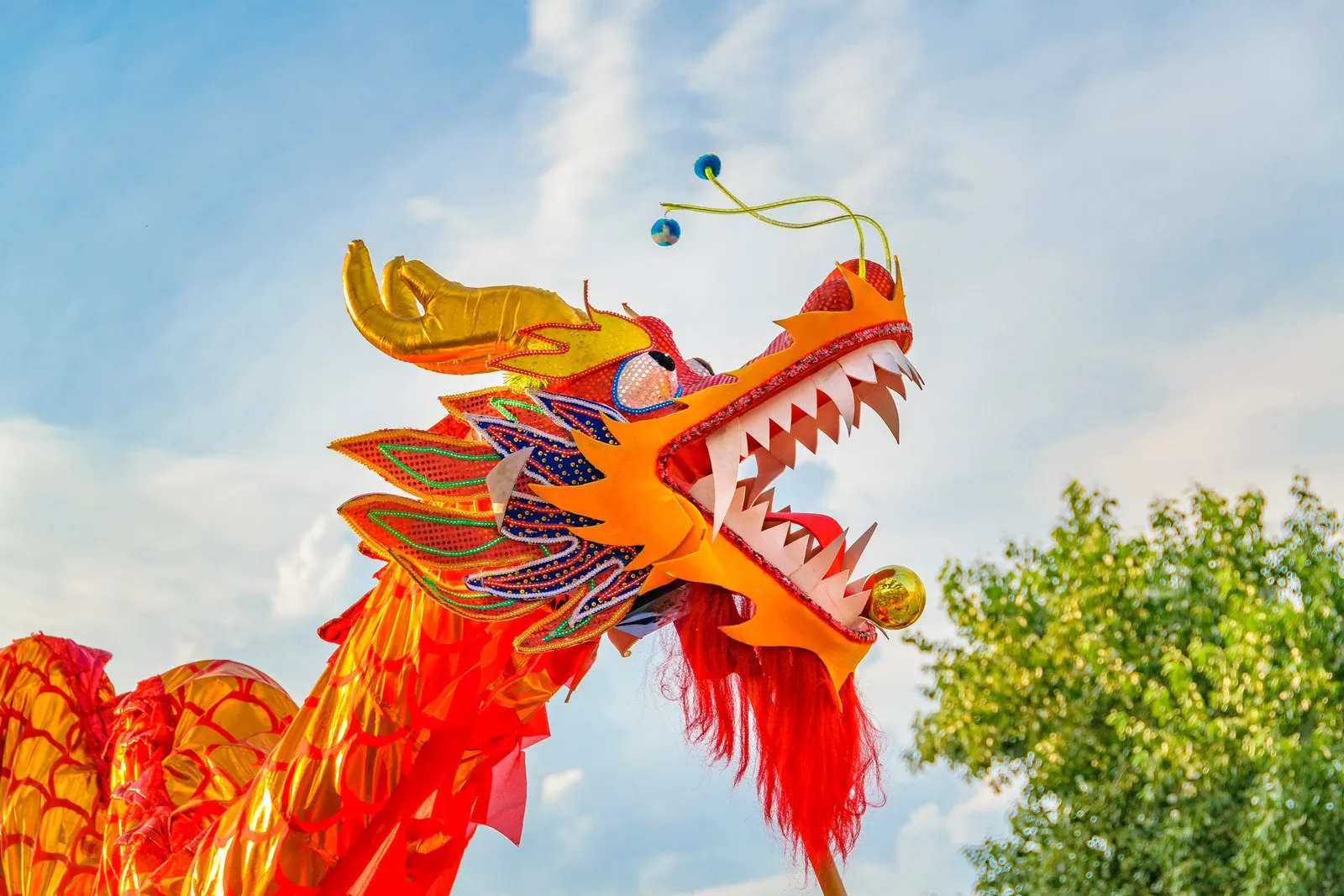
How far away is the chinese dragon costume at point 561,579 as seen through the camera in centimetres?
212

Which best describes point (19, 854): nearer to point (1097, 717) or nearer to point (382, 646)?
point (382, 646)

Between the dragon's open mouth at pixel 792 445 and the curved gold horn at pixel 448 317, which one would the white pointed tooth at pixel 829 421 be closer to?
the dragon's open mouth at pixel 792 445

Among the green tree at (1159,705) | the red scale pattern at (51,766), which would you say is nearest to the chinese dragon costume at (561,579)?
the red scale pattern at (51,766)

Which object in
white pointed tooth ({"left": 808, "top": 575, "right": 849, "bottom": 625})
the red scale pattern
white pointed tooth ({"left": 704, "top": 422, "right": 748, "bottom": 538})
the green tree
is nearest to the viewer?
white pointed tooth ({"left": 704, "top": 422, "right": 748, "bottom": 538})

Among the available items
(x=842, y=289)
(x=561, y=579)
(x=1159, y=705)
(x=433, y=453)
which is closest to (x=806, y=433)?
(x=842, y=289)

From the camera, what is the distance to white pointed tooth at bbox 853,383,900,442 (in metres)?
2.20

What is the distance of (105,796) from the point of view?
2799 mm

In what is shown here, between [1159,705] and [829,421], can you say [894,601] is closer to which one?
[829,421]

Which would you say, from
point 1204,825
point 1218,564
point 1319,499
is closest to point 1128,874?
point 1204,825

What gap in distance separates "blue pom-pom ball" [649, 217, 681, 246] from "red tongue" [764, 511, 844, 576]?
1.81ft

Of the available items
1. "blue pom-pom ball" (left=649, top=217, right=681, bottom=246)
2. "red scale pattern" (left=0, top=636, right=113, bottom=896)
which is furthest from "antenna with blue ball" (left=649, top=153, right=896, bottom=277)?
"red scale pattern" (left=0, top=636, right=113, bottom=896)

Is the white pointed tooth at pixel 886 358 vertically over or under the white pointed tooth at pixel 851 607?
over

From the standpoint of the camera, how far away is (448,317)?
2.26 meters

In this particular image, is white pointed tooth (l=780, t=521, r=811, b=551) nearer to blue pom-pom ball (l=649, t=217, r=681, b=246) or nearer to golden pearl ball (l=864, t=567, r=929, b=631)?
golden pearl ball (l=864, t=567, r=929, b=631)
